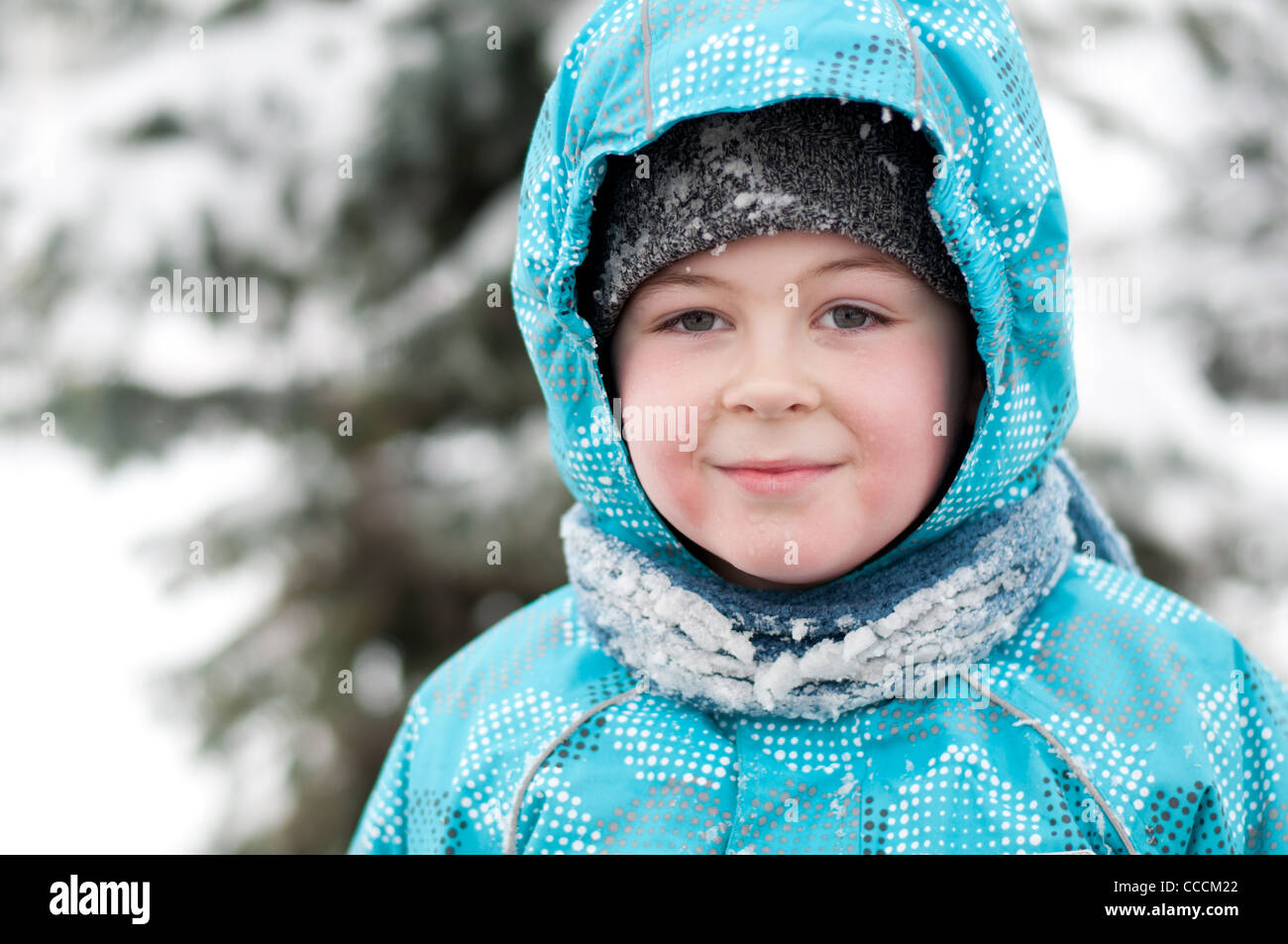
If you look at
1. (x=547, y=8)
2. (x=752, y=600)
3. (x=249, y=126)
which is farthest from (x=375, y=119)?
(x=752, y=600)

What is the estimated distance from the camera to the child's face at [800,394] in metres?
1.38

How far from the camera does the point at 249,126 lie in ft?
10.3

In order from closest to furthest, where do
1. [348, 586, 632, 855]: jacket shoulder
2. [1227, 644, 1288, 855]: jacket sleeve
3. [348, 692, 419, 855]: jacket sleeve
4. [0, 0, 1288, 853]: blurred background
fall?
1. [1227, 644, 1288, 855]: jacket sleeve
2. [348, 586, 632, 855]: jacket shoulder
3. [348, 692, 419, 855]: jacket sleeve
4. [0, 0, 1288, 853]: blurred background

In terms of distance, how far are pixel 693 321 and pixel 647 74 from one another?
0.29 metres

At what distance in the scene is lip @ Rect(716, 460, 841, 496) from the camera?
4.58ft

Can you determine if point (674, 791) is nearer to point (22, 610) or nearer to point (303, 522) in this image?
point (303, 522)

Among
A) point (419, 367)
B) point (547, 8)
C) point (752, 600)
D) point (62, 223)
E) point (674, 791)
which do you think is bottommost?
point (674, 791)

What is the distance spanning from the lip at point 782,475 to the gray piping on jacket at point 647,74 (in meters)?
0.39

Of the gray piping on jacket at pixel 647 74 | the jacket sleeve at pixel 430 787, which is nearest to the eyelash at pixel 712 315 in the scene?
the gray piping on jacket at pixel 647 74

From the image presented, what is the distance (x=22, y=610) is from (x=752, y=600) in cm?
332

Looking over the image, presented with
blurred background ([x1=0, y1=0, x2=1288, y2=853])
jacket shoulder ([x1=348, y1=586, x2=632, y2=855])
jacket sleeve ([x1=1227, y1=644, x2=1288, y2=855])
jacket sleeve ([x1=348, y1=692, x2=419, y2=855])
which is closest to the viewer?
jacket sleeve ([x1=1227, y1=644, x2=1288, y2=855])

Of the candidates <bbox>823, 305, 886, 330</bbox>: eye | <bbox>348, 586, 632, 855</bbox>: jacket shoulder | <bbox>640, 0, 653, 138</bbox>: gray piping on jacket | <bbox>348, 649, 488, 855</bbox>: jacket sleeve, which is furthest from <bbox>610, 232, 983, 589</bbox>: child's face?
<bbox>348, 649, 488, 855</bbox>: jacket sleeve

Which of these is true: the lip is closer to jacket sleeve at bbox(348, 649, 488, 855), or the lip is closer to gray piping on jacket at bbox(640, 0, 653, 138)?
gray piping on jacket at bbox(640, 0, 653, 138)
